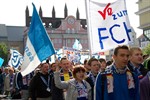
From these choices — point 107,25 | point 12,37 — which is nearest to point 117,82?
point 107,25

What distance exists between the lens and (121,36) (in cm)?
838

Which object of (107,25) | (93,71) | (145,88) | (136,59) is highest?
(107,25)

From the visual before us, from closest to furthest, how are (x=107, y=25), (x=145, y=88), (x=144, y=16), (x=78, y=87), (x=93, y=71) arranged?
(x=145, y=88), (x=78, y=87), (x=93, y=71), (x=107, y=25), (x=144, y=16)

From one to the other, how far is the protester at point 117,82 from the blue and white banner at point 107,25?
10.8ft

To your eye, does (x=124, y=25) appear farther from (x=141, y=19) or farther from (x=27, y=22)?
(x=27, y=22)

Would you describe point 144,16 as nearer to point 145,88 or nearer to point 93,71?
point 93,71

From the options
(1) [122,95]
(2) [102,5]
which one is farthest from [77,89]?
(2) [102,5]

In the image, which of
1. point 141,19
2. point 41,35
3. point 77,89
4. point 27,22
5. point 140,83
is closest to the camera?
point 140,83

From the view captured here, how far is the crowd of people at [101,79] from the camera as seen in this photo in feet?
15.3

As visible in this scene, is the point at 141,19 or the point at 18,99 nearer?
the point at 18,99

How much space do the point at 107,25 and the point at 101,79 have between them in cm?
394

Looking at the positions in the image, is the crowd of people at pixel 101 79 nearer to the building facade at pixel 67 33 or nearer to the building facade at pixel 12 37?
the building facade at pixel 67 33

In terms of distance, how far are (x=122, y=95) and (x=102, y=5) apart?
439cm

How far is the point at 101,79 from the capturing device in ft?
15.3
